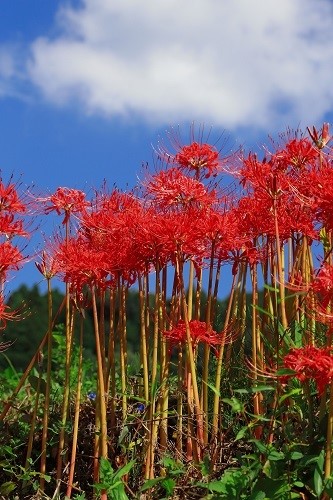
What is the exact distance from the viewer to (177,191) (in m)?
4.34

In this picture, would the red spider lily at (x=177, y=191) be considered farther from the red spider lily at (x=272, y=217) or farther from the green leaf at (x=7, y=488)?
the green leaf at (x=7, y=488)

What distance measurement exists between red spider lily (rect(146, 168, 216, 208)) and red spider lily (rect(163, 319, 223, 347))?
565 mm

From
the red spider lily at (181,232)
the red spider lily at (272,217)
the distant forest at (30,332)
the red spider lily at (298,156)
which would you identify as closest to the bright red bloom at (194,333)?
the red spider lily at (181,232)

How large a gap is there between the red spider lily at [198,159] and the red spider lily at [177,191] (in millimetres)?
175

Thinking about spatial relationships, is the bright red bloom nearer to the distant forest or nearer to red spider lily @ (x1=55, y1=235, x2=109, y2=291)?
red spider lily @ (x1=55, y1=235, x2=109, y2=291)

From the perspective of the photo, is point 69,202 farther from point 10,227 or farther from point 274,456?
point 274,456

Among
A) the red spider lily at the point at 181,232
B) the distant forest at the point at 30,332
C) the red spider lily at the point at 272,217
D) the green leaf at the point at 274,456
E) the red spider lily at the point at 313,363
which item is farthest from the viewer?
the distant forest at the point at 30,332

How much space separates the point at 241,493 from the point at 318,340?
107cm

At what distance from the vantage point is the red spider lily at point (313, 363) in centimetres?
322

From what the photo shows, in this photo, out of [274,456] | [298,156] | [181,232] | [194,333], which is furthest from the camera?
[298,156]

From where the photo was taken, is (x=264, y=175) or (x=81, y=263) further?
(x=264, y=175)

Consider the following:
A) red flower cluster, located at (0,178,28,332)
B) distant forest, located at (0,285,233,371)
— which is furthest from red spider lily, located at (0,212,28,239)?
distant forest, located at (0,285,233,371)

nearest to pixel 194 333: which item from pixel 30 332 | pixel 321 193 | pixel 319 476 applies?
pixel 321 193

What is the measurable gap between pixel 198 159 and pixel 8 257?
42.8 inches
